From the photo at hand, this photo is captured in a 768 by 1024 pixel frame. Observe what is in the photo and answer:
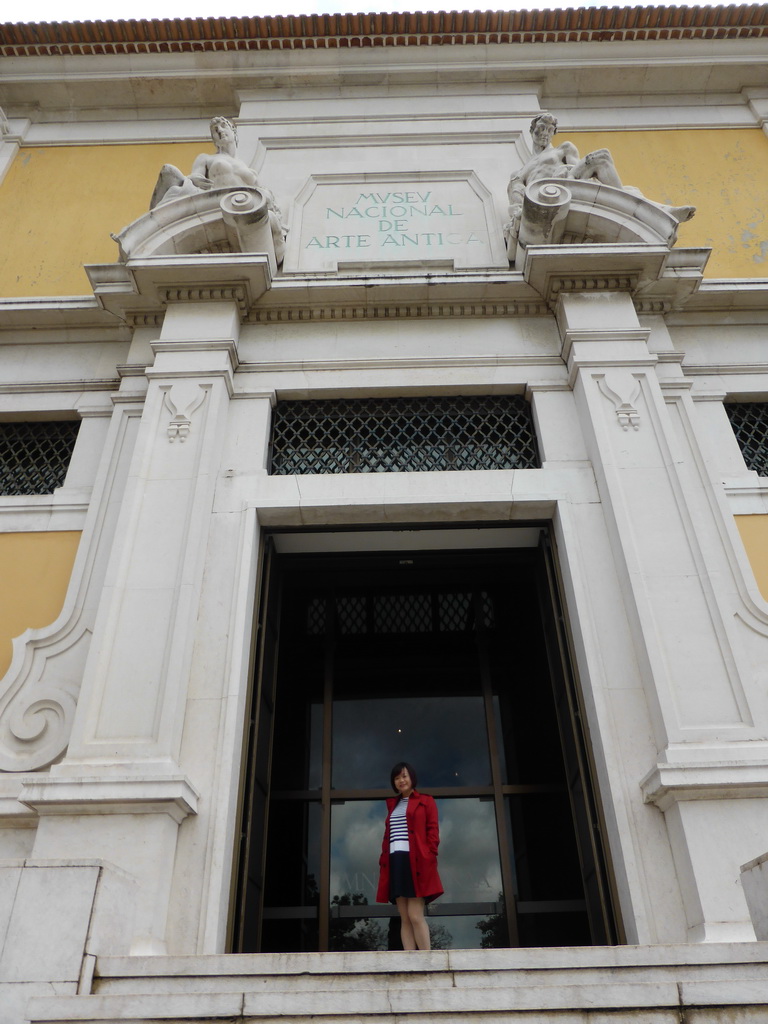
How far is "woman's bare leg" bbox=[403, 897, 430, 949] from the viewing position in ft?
16.2

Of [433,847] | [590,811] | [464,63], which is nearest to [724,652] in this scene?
[590,811]

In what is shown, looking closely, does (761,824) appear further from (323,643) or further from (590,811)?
(323,643)

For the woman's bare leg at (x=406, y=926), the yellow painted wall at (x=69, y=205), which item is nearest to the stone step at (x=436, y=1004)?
the woman's bare leg at (x=406, y=926)

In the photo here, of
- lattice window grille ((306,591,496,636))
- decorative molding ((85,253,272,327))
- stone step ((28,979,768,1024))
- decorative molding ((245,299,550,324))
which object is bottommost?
stone step ((28,979,768,1024))

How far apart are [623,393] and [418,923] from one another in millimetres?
4541

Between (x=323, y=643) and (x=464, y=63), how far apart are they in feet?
26.1

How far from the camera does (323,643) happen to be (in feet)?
25.3

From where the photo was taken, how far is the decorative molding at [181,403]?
640 centimetres

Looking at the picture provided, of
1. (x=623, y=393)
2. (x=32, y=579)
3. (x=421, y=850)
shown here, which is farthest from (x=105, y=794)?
(x=623, y=393)

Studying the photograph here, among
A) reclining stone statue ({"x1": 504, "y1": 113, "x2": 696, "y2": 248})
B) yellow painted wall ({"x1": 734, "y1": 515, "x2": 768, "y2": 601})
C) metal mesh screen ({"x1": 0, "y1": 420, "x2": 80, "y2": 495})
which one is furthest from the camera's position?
reclining stone statue ({"x1": 504, "y1": 113, "x2": 696, "y2": 248})

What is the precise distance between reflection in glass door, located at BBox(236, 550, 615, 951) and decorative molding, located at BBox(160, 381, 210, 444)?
1.55 meters

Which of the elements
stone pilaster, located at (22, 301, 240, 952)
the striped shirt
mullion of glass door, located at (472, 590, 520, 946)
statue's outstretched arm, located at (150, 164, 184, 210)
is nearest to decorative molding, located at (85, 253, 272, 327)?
stone pilaster, located at (22, 301, 240, 952)

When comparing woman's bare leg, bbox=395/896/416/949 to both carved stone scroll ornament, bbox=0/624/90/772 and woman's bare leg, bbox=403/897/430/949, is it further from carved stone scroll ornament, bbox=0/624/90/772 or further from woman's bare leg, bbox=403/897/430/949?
carved stone scroll ornament, bbox=0/624/90/772

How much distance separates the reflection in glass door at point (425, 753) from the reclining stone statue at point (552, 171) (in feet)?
12.6
